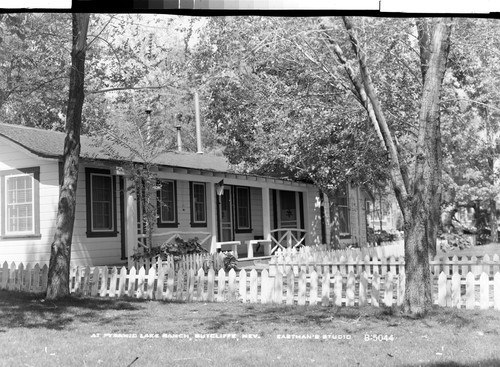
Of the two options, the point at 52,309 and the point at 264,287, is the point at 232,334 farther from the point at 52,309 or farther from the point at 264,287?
the point at 52,309

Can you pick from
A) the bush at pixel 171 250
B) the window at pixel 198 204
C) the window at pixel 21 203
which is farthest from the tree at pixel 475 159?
the window at pixel 21 203

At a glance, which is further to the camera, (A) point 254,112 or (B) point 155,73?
(A) point 254,112

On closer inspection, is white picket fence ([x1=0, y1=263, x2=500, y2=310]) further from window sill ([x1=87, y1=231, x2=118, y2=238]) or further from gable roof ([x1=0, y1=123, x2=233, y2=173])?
gable roof ([x1=0, y1=123, x2=233, y2=173])

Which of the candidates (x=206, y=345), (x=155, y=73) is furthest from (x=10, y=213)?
(x=206, y=345)

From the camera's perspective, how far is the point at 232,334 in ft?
20.7

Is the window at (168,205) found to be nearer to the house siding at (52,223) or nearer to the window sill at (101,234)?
the house siding at (52,223)

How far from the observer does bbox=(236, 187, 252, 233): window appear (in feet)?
59.9

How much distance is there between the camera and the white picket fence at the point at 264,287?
7.87 meters

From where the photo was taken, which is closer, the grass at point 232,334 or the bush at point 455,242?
the grass at point 232,334

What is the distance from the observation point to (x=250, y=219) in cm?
1886

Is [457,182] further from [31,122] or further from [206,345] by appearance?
[206,345]

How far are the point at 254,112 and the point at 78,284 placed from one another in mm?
5812

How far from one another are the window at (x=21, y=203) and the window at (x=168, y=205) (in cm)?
320

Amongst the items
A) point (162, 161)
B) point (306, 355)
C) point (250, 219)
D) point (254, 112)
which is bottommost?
point (306, 355)
